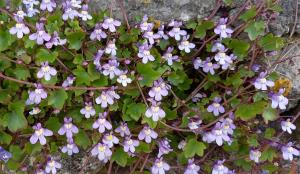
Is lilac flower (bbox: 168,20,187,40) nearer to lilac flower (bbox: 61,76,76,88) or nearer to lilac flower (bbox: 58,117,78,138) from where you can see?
lilac flower (bbox: 61,76,76,88)

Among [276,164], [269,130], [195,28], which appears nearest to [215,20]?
[195,28]

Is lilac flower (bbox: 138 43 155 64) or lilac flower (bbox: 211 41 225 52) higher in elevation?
lilac flower (bbox: 138 43 155 64)

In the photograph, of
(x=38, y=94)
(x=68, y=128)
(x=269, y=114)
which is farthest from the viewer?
(x=269, y=114)

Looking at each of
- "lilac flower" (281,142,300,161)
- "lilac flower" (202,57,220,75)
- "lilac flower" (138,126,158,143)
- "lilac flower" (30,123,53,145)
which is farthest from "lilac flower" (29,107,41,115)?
"lilac flower" (281,142,300,161)

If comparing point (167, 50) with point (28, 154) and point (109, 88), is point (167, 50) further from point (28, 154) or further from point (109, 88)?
point (28, 154)

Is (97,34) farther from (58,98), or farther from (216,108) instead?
(216,108)

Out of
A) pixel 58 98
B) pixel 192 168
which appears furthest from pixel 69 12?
pixel 192 168

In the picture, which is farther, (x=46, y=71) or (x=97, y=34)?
(x=97, y=34)
